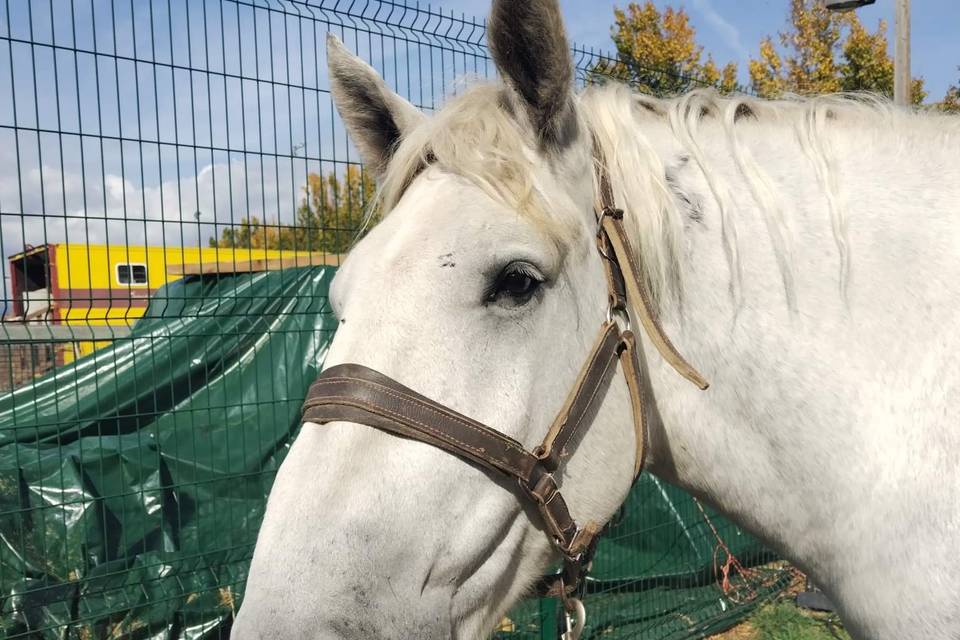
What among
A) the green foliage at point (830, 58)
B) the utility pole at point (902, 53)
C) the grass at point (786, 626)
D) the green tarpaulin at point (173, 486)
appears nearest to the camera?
the green tarpaulin at point (173, 486)

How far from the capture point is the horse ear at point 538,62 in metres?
1.39

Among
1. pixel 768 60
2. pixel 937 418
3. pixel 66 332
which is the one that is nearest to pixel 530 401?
pixel 937 418

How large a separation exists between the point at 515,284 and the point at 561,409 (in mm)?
273

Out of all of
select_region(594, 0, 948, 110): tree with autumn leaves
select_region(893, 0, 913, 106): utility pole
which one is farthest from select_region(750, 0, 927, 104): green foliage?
select_region(893, 0, 913, 106): utility pole

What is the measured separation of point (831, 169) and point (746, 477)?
0.72 meters

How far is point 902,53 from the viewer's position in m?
4.80

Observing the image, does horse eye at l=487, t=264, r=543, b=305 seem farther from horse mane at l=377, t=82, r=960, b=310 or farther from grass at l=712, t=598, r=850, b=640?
grass at l=712, t=598, r=850, b=640

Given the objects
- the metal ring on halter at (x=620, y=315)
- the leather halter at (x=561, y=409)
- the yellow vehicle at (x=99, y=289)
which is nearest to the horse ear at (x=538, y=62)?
the leather halter at (x=561, y=409)

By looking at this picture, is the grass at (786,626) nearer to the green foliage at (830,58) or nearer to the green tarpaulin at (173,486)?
the green tarpaulin at (173,486)

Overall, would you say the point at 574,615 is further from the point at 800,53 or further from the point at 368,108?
the point at 800,53

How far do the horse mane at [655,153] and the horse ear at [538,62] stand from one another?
0.05 meters

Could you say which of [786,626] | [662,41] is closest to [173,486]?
[786,626]

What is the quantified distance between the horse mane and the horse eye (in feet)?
0.32

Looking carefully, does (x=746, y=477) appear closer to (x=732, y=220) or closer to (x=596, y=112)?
(x=732, y=220)
